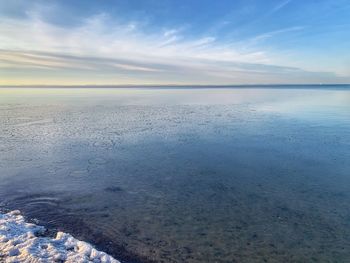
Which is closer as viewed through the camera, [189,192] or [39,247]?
[39,247]

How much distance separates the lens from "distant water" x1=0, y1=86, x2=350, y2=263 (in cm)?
850

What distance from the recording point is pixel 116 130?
2483 cm

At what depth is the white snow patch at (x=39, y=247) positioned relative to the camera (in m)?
7.30

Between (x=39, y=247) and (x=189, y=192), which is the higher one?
(x=39, y=247)

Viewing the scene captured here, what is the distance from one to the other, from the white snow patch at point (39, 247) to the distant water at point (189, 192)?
0.50m

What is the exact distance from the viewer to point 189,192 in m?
12.1

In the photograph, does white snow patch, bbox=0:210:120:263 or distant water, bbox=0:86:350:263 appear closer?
white snow patch, bbox=0:210:120:263

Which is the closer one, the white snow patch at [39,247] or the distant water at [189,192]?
the white snow patch at [39,247]

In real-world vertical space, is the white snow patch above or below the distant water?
above

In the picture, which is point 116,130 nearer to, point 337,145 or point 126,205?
point 126,205

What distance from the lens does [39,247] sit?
779 cm

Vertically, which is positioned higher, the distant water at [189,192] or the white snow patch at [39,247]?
the white snow patch at [39,247]

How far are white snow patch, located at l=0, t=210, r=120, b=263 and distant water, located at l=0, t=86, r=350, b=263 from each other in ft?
1.63

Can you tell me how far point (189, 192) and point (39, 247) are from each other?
19.7 feet
